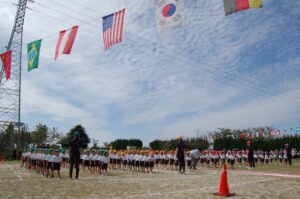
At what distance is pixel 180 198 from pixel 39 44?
47.9ft

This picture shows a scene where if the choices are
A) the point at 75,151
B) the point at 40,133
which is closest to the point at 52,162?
the point at 75,151

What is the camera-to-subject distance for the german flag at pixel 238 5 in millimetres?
11808

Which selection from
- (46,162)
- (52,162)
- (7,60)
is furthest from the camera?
(7,60)

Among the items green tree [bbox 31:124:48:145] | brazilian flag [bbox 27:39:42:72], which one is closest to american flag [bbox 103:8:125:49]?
brazilian flag [bbox 27:39:42:72]

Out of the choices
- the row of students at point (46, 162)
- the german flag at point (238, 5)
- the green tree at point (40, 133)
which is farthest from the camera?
the green tree at point (40, 133)

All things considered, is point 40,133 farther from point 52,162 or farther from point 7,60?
point 52,162

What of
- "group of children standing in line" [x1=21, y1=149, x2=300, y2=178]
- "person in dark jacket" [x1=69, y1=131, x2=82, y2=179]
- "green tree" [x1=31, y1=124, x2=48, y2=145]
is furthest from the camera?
"green tree" [x1=31, y1=124, x2=48, y2=145]

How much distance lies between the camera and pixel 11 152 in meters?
Answer: 37.8

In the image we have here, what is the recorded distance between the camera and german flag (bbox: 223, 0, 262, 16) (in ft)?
38.7

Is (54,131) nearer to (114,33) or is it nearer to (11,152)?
(11,152)

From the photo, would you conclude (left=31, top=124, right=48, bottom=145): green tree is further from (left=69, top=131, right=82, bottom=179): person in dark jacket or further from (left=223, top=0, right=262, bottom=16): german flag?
(left=223, top=0, right=262, bottom=16): german flag

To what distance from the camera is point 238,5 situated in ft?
39.5

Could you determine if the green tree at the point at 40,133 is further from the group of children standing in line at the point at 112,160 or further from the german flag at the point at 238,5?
the german flag at the point at 238,5

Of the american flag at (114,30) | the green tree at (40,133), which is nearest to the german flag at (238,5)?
the american flag at (114,30)
